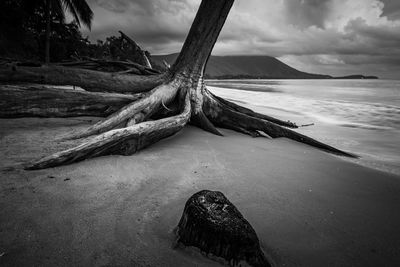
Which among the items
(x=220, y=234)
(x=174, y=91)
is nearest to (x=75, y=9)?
(x=174, y=91)

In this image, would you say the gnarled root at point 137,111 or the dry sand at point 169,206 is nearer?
the dry sand at point 169,206

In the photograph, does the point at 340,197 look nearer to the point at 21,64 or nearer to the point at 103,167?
the point at 103,167

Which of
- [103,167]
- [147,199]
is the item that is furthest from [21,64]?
[147,199]

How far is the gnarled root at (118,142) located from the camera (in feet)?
6.62

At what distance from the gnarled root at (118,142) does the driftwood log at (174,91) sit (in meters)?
0.02

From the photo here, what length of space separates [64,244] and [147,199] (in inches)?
25.4

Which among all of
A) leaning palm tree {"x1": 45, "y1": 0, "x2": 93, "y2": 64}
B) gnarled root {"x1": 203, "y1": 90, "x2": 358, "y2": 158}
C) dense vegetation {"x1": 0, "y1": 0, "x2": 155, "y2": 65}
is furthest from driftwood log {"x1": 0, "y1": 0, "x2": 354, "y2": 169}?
leaning palm tree {"x1": 45, "y1": 0, "x2": 93, "y2": 64}

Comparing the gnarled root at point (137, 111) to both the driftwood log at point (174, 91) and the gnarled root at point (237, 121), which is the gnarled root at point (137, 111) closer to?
the driftwood log at point (174, 91)

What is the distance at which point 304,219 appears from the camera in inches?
67.4

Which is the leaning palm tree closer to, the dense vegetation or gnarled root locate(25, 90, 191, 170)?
the dense vegetation

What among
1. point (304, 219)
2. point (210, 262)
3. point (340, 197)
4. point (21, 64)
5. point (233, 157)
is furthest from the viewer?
point (21, 64)

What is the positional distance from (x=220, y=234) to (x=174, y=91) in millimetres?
2984

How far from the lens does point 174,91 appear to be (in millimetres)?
3846

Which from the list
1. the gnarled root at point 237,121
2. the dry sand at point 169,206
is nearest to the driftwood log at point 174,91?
the gnarled root at point 237,121
